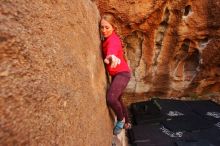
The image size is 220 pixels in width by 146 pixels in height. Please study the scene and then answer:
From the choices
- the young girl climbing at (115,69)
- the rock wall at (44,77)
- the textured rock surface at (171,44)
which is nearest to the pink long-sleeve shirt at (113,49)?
the young girl climbing at (115,69)

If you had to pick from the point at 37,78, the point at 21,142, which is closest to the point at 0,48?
the point at 37,78

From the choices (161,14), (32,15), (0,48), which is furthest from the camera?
(161,14)

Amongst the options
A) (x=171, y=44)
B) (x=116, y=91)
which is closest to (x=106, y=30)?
(x=116, y=91)

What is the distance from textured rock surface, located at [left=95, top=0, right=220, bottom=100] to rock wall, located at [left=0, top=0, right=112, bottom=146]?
1982mm

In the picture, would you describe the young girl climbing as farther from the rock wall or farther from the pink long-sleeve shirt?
the rock wall

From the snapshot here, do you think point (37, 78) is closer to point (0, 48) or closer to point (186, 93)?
point (0, 48)

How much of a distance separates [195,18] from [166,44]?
0.54 meters

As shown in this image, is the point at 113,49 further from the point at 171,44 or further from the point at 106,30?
the point at 171,44

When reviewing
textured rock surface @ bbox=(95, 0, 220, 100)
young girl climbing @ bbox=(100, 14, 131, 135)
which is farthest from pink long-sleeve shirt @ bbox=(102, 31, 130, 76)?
textured rock surface @ bbox=(95, 0, 220, 100)

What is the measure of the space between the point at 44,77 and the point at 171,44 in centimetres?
316

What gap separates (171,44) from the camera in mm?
3988

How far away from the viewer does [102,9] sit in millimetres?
3480

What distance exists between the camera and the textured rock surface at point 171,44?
361cm

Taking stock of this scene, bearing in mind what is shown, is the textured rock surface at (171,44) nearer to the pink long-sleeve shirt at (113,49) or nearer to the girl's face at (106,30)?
the girl's face at (106,30)
